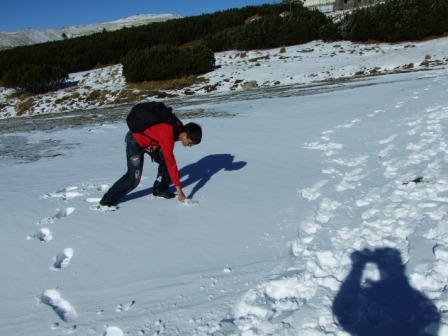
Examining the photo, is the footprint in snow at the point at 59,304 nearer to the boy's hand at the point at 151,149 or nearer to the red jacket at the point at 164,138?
the red jacket at the point at 164,138

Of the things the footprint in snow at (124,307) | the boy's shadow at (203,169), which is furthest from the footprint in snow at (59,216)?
the footprint in snow at (124,307)

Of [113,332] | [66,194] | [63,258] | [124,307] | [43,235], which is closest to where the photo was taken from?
[113,332]

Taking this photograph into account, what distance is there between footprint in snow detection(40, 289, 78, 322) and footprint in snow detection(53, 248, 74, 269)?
0.38 m

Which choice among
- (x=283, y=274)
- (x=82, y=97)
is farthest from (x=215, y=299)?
(x=82, y=97)

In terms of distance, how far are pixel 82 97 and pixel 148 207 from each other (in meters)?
19.0

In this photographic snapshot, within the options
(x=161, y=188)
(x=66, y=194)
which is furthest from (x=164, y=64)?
(x=161, y=188)

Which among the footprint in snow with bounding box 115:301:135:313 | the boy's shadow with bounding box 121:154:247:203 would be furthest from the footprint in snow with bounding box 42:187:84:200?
the footprint in snow with bounding box 115:301:135:313

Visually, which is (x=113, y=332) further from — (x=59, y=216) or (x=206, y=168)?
(x=206, y=168)

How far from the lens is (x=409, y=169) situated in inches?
196

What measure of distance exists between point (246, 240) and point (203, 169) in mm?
2648

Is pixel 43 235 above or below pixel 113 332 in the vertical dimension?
above

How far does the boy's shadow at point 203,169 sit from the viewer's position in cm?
511

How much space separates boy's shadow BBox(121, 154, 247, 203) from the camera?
5.11 m

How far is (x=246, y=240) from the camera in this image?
11.9ft
